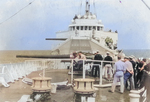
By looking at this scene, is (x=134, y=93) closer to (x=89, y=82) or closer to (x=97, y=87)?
(x=89, y=82)

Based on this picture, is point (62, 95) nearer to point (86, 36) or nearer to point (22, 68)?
point (22, 68)

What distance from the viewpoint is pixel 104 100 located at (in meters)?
8.89

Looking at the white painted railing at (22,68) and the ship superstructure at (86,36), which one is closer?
the white painted railing at (22,68)

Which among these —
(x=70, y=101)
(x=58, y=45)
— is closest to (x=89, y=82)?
(x=70, y=101)


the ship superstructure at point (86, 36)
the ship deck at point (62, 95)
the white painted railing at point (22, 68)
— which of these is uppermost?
the ship superstructure at point (86, 36)

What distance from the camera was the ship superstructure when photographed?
2822 centimetres

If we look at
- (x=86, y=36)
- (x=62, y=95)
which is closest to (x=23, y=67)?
(x=62, y=95)

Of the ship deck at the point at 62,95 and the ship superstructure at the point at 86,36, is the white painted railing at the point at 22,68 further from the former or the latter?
the ship superstructure at the point at 86,36

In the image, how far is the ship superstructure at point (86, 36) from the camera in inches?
1111

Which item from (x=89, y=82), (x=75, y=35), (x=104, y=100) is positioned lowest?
(x=104, y=100)

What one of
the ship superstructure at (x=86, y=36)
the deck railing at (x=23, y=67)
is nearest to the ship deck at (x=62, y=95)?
the deck railing at (x=23, y=67)

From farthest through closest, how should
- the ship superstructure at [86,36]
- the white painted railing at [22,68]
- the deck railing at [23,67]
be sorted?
1. the ship superstructure at [86,36]
2. the white painted railing at [22,68]
3. the deck railing at [23,67]

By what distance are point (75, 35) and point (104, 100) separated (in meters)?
21.5

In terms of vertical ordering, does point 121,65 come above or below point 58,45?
below
